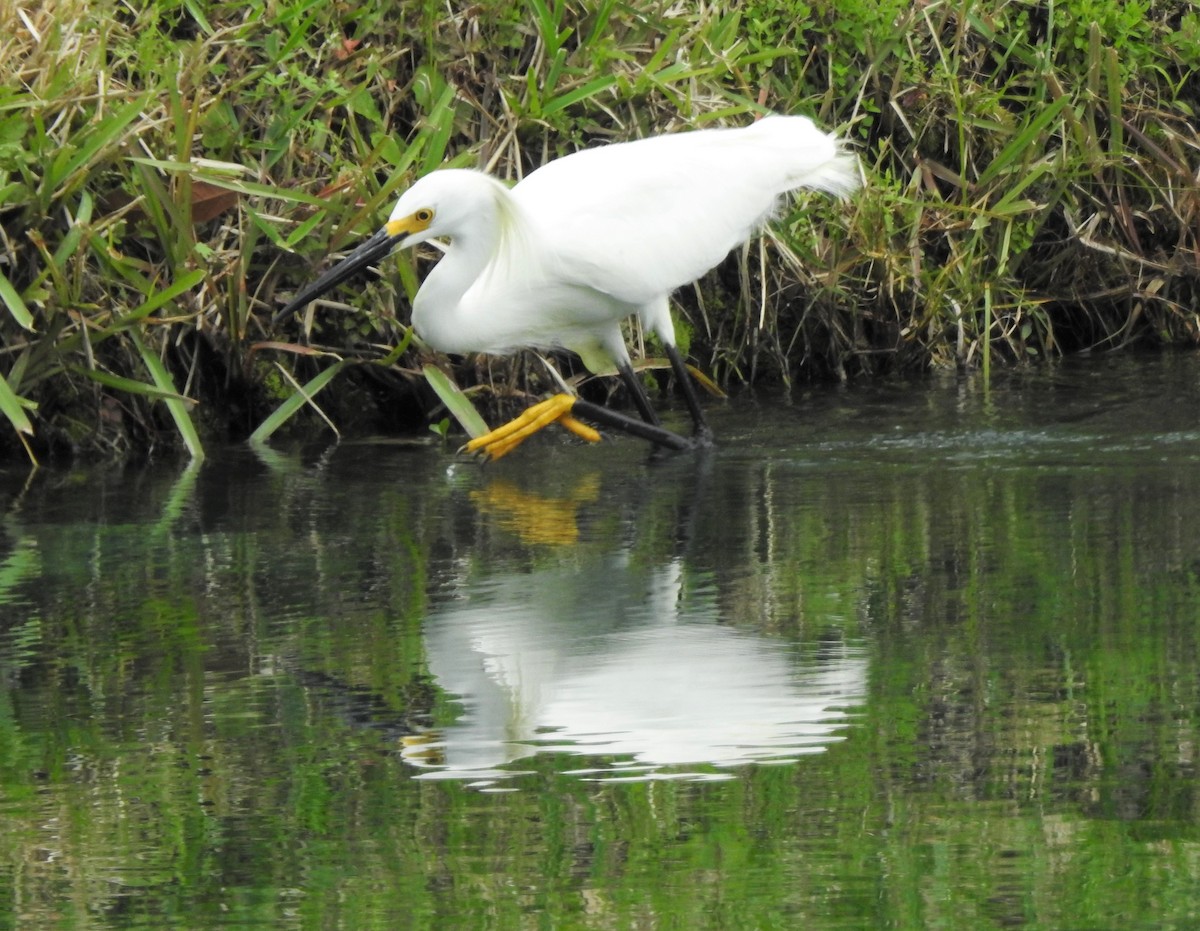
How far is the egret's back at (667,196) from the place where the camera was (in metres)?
5.91

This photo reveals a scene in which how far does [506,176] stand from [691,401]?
1.20 m

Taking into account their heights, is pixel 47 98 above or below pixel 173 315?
above

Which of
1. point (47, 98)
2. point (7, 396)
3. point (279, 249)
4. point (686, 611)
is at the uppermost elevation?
point (47, 98)

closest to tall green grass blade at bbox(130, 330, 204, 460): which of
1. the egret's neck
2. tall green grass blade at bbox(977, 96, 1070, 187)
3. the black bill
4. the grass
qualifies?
the grass

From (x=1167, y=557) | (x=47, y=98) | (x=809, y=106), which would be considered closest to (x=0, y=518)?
(x=47, y=98)

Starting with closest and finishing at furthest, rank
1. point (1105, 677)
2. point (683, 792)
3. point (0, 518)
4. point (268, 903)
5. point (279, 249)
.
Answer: point (268, 903)
point (683, 792)
point (1105, 677)
point (0, 518)
point (279, 249)

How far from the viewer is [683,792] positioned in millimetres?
2643

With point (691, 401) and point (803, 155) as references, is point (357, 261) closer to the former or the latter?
point (691, 401)

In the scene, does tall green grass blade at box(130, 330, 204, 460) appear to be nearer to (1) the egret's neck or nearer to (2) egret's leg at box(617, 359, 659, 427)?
(1) the egret's neck

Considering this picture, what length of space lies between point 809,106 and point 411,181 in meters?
1.69

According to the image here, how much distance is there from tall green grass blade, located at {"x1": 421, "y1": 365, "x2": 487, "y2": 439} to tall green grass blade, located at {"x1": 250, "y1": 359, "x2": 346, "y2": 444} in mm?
295

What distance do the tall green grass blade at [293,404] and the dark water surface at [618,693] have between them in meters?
0.37

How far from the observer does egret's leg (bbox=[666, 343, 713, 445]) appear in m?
5.99

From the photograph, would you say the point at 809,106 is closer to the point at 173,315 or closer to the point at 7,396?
the point at 173,315
